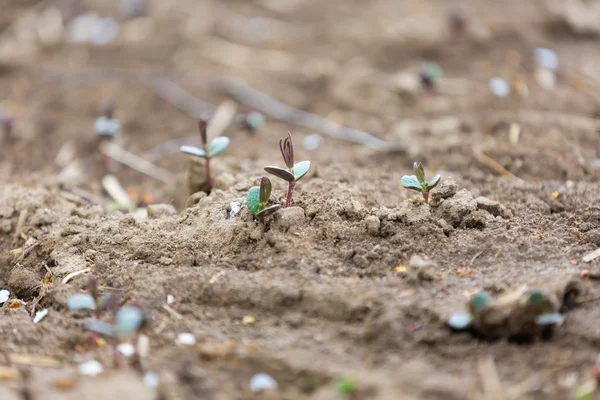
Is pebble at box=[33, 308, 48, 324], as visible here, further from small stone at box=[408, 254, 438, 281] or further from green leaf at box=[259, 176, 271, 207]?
small stone at box=[408, 254, 438, 281]

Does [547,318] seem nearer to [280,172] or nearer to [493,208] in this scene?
[493,208]

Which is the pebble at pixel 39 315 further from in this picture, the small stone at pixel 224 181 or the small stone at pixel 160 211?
the small stone at pixel 224 181

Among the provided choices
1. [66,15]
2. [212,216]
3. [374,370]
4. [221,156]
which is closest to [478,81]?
[221,156]

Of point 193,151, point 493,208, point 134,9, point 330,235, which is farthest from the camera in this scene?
point 134,9

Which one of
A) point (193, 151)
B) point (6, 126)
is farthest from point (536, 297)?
point (6, 126)

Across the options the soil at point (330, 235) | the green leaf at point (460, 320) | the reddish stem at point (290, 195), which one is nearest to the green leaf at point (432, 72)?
the soil at point (330, 235)

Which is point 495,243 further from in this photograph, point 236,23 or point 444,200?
point 236,23

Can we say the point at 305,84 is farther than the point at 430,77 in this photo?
Yes
